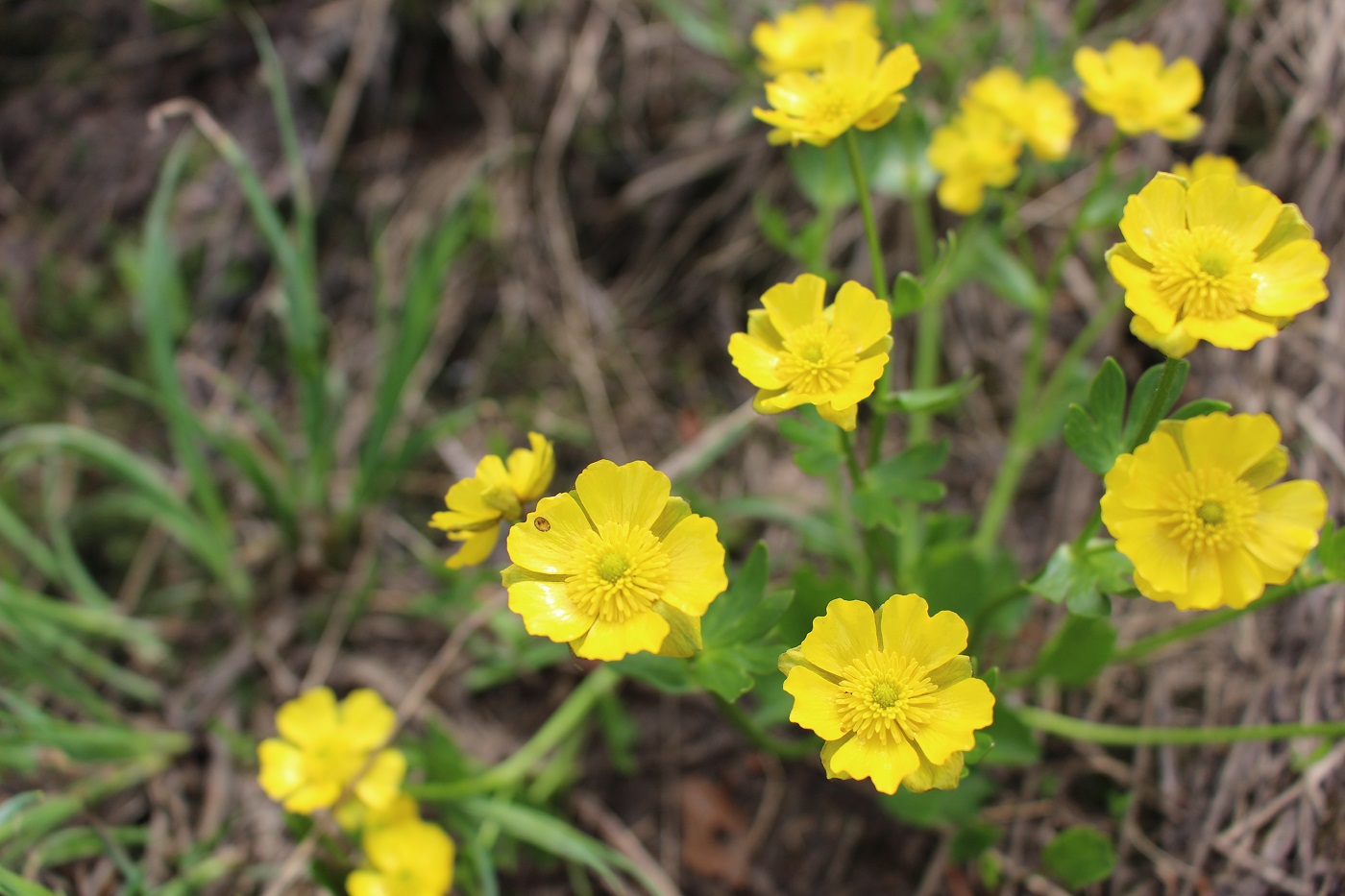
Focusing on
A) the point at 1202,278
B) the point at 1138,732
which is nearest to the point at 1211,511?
the point at 1202,278

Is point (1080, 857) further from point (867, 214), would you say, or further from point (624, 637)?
point (867, 214)

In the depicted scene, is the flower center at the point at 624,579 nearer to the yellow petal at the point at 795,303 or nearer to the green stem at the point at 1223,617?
the yellow petal at the point at 795,303

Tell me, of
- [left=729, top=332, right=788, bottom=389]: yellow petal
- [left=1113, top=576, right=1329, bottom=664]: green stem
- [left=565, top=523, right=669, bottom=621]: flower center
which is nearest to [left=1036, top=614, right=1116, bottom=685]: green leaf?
[left=1113, top=576, right=1329, bottom=664]: green stem

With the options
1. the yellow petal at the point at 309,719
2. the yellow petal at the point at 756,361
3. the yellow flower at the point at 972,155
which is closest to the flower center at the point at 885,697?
the yellow petal at the point at 756,361

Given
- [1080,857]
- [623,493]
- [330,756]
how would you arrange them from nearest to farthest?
[623,493]
[1080,857]
[330,756]

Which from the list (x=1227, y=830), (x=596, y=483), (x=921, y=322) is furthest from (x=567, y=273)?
(x=1227, y=830)

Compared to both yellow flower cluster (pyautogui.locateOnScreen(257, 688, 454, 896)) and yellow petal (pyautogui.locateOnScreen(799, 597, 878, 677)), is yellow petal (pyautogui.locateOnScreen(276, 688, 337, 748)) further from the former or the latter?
yellow petal (pyautogui.locateOnScreen(799, 597, 878, 677))
